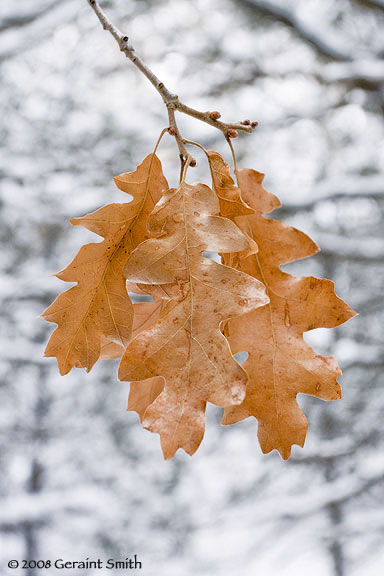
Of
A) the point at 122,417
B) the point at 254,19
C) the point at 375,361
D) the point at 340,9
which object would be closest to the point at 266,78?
the point at 254,19

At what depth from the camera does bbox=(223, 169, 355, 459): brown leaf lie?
40 cm

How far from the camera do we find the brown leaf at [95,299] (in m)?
0.39

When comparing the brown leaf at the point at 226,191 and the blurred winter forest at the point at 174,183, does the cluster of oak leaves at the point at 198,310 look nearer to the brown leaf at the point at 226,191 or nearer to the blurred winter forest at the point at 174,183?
the brown leaf at the point at 226,191

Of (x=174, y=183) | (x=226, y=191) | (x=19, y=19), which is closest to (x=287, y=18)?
(x=174, y=183)

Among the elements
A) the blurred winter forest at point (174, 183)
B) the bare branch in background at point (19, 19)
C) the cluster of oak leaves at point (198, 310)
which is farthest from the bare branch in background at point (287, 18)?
the cluster of oak leaves at point (198, 310)

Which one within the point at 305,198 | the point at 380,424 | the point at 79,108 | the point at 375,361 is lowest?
the point at 380,424

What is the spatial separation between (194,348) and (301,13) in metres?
1.21

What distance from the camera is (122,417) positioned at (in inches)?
49.5

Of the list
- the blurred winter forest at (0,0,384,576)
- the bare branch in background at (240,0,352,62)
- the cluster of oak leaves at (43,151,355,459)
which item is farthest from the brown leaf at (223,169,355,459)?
the bare branch in background at (240,0,352,62)

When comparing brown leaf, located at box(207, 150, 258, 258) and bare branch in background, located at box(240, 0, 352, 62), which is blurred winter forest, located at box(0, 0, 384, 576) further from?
brown leaf, located at box(207, 150, 258, 258)

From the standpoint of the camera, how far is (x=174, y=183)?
1.21m

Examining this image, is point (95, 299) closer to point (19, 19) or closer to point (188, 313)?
point (188, 313)

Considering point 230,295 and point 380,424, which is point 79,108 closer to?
point 230,295

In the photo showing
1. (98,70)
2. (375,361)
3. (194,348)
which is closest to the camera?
(194,348)
